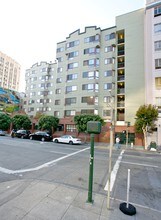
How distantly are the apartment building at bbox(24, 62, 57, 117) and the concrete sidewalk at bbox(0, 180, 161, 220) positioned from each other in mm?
40431

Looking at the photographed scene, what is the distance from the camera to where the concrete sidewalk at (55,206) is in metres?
3.63

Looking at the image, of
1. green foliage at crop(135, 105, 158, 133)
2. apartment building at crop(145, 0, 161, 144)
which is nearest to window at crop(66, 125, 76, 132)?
green foliage at crop(135, 105, 158, 133)

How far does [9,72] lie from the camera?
11250cm

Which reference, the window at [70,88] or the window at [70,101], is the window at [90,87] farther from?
the window at [70,101]

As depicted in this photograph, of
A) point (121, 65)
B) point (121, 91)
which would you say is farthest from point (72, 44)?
point (121, 91)

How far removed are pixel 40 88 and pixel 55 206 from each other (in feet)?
161

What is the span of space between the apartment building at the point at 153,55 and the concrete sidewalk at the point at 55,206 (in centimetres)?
2157

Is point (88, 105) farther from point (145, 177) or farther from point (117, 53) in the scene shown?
point (145, 177)

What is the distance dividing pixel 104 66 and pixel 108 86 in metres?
4.91

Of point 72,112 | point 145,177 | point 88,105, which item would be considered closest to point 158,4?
point 88,105

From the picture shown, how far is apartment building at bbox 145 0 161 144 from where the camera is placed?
77.5ft

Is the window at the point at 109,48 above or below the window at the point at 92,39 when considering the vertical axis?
below

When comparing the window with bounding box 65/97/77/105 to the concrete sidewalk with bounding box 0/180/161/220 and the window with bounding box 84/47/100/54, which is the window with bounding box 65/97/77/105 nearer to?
the window with bounding box 84/47/100/54

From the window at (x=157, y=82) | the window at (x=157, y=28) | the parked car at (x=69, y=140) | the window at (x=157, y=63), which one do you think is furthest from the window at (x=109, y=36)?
the parked car at (x=69, y=140)
